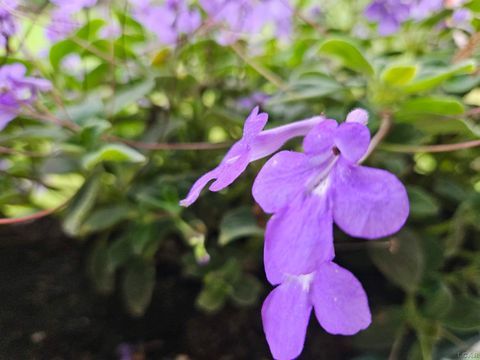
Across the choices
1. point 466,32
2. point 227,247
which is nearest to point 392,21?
point 466,32

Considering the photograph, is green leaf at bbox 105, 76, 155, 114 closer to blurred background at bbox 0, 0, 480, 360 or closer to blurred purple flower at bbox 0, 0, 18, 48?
blurred background at bbox 0, 0, 480, 360

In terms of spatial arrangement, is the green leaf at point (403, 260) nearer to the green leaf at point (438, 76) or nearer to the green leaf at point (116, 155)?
the green leaf at point (438, 76)

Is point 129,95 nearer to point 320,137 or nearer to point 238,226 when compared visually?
point 238,226

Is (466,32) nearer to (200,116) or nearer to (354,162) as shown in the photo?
(200,116)

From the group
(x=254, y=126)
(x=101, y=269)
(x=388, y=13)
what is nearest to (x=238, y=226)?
(x=101, y=269)

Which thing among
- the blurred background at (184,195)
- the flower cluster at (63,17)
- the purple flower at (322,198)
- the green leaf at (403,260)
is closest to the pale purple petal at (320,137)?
the purple flower at (322,198)

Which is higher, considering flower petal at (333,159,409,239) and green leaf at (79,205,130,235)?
flower petal at (333,159,409,239)

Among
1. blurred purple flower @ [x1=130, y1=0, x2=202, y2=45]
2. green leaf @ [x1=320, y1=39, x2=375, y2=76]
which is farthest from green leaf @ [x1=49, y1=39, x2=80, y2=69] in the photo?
green leaf @ [x1=320, y1=39, x2=375, y2=76]
